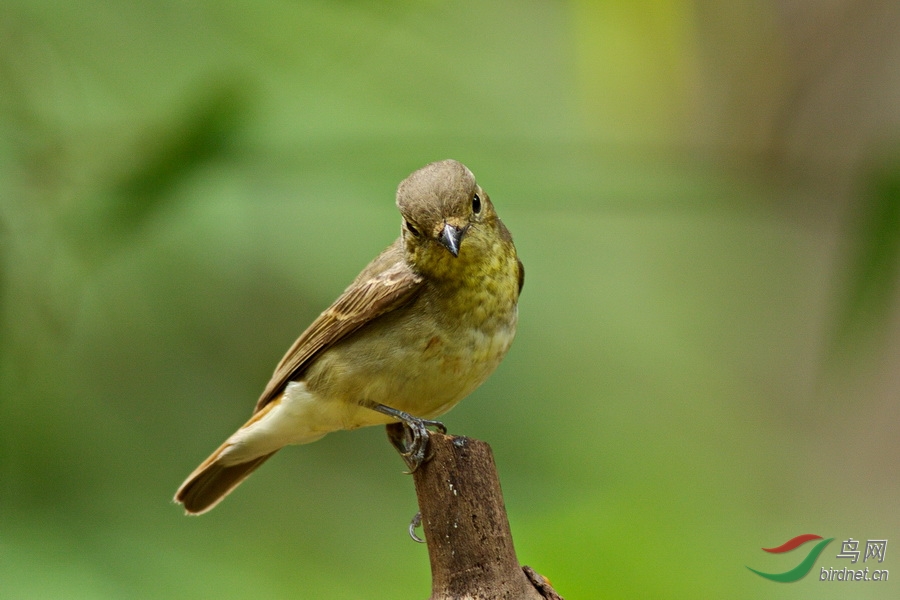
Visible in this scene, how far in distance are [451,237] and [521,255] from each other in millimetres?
1843

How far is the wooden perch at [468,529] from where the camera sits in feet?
8.00

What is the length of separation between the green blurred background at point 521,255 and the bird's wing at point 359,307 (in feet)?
2.66

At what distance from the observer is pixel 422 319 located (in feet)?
10.8

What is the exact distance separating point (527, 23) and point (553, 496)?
258 cm

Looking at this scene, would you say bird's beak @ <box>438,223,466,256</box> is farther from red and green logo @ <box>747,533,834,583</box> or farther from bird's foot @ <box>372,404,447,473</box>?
red and green logo @ <box>747,533,834,583</box>

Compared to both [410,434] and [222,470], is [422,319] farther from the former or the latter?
Result: [222,470]

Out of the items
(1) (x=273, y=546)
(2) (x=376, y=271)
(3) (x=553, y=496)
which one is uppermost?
(2) (x=376, y=271)

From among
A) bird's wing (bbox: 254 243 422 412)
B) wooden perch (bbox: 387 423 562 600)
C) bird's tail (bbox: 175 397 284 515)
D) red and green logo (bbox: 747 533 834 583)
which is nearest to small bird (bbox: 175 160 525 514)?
bird's wing (bbox: 254 243 422 412)

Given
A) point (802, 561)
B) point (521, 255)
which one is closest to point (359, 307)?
point (521, 255)

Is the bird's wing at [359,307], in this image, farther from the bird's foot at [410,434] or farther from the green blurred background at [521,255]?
the green blurred background at [521,255]

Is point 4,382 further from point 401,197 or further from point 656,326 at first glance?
point 656,326

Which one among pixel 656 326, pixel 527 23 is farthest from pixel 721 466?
pixel 527 23

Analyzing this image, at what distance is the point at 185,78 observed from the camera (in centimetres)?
461

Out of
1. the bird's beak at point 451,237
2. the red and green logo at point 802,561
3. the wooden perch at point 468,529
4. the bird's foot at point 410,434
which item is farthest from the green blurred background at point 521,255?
the bird's beak at point 451,237
